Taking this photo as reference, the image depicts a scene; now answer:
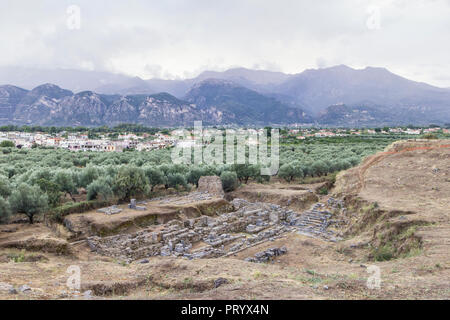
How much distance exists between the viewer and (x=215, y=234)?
2116 centimetres

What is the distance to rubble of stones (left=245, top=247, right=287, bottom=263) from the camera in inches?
700

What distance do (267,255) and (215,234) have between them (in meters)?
4.43

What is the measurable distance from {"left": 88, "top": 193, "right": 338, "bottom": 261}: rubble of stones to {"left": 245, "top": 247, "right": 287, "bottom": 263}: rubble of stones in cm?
174

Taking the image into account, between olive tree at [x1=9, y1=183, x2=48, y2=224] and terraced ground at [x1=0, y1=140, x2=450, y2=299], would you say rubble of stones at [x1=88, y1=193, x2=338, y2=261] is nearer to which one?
terraced ground at [x1=0, y1=140, x2=450, y2=299]

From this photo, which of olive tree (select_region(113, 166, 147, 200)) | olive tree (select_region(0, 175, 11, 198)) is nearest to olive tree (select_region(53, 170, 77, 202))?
olive tree (select_region(113, 166, 147, 200))

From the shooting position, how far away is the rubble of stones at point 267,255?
17769mm

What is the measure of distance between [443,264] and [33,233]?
2045cm

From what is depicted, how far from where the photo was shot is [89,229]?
19641 mm

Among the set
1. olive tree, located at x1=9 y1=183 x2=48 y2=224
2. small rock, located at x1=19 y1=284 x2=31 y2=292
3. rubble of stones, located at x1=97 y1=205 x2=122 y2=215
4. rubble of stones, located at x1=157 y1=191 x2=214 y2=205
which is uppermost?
olive tree, located at x1=9 y1=183 x2=48 y2=224

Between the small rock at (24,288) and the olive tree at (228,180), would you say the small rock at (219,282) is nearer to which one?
the small rock at (24,288)

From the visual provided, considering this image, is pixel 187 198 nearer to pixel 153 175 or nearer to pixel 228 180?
pixel 153 175
